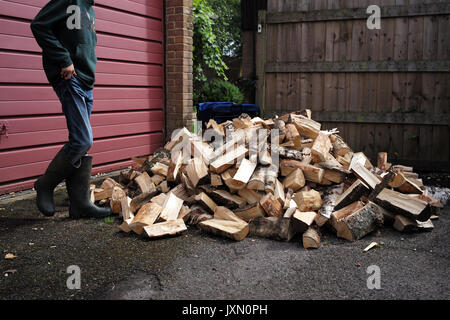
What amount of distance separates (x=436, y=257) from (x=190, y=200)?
2.06m

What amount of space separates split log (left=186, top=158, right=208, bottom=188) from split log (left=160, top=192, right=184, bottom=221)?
0.83 ft

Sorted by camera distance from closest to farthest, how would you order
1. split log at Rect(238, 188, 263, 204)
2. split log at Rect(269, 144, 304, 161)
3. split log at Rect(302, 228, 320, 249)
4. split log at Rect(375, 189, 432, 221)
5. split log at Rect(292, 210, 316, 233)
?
split log at Rect(302, 228, 320, 249), split log at Rect(292, 210, 316, 233), split log at Rect(375, 189, 432, 221), split log at Rect(238, 188, 263, 204), split log at Rect(269, 144, 304, 161)

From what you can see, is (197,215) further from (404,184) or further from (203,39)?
(203,39)

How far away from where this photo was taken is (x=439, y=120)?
627 cm

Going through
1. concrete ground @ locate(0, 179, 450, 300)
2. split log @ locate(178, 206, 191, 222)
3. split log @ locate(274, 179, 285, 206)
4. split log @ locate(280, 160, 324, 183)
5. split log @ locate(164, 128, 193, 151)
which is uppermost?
split log @ locate(164, 128, 193, 151)

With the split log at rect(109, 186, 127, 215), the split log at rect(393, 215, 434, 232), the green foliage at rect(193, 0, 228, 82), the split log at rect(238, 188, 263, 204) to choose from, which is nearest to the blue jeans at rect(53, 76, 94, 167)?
the split log at rect(109, 186, 127, 215)

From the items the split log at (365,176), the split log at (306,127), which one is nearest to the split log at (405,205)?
the split log at (365,176)

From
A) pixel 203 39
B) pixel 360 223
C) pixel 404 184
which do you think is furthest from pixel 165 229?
pixel 203 39

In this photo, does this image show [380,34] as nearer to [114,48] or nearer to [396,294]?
[114,48]

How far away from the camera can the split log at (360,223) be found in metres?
3.25

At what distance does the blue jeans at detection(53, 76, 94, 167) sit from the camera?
138 inches

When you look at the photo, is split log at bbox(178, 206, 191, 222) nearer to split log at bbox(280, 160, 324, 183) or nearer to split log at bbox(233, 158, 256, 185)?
split log at bbox(233, 158, 256, 185)

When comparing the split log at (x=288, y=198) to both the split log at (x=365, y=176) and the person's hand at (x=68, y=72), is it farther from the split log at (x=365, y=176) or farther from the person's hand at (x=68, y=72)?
the person's hand at (x=68, y=72)
